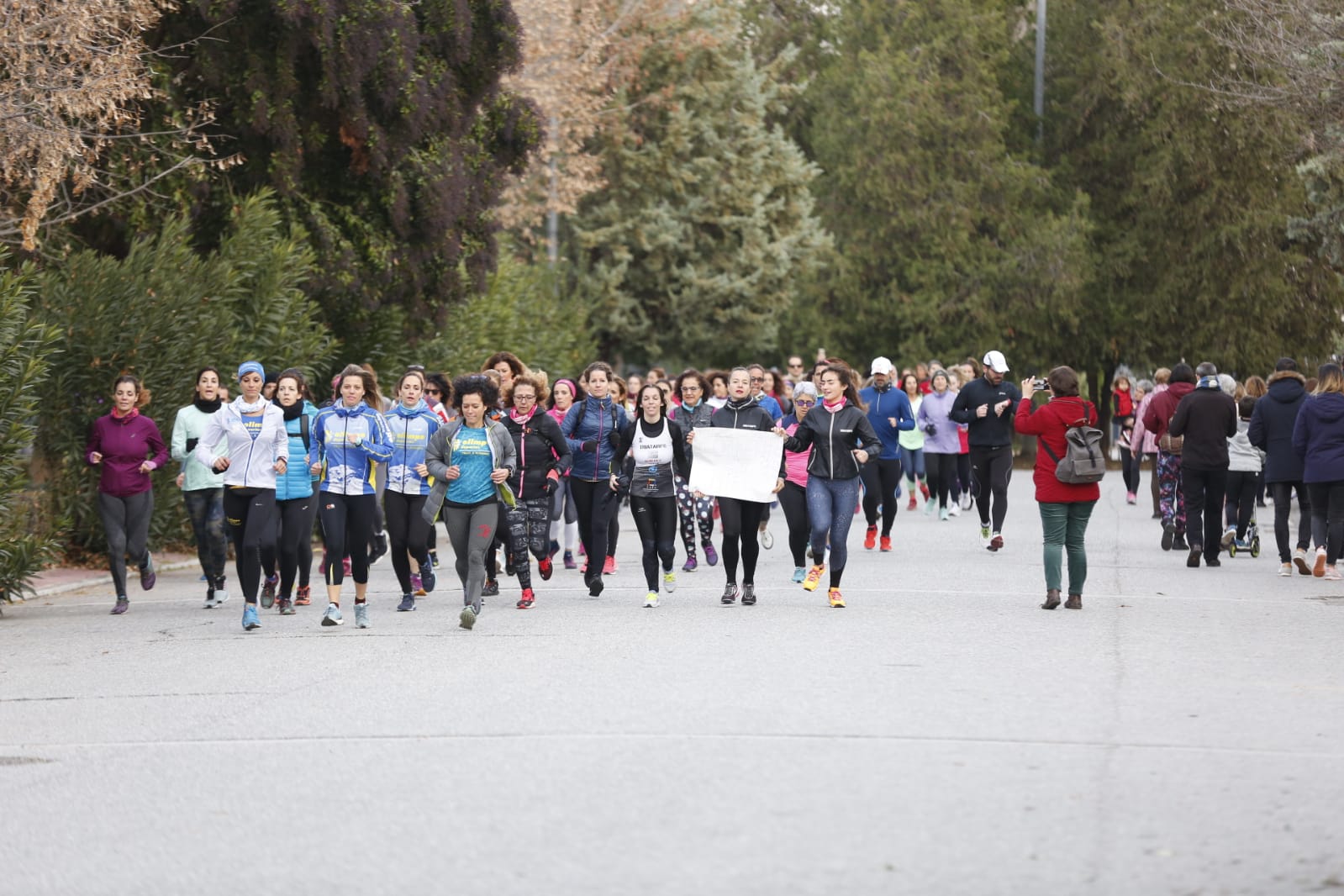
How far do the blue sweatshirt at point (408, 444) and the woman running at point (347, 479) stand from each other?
32cm

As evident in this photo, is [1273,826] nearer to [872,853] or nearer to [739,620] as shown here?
[872,853]

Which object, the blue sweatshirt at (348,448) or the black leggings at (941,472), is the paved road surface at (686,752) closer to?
the blue sweatshirt at (348,448)

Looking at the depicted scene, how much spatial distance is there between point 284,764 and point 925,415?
16601 mm

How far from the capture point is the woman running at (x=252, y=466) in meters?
14.0

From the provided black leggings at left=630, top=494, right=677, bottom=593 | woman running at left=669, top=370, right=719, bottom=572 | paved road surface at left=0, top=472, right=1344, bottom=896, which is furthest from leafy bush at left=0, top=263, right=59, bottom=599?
woman running at left=669, top=370, right=719, bottom=572

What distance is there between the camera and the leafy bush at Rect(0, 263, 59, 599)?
1462 cm

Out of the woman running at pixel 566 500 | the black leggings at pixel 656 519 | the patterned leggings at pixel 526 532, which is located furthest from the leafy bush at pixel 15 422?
the black leggings at pixel 656 519

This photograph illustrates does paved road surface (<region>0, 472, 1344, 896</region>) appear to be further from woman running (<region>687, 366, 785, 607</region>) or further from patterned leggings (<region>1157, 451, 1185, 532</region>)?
patterned leggings (<region>1157, 451, 1185, 532</region>)

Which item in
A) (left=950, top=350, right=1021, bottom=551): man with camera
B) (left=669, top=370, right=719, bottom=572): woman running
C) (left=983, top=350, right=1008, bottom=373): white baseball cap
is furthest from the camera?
(left=983, top=350, right=1008, bottom=373): white baseball cap

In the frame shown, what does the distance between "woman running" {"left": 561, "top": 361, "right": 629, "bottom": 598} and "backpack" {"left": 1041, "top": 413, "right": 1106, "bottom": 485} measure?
12.7 feet

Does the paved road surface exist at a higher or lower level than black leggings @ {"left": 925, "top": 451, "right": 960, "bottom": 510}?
lower

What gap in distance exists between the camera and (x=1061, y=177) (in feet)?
160

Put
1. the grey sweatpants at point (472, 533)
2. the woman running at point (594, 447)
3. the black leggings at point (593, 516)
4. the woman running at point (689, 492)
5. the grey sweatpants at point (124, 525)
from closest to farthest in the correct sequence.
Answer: the grey sweatpants at point (472, 533), the grey sweatpants at point (124, 525), the black leggings at point (593, 516), the woman running at point (594, 447), the woman running at point (689, 492)

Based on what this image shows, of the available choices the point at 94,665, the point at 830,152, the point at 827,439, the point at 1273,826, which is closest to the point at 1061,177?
the point at 830,152
